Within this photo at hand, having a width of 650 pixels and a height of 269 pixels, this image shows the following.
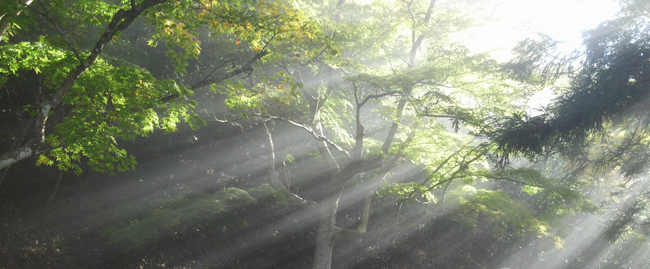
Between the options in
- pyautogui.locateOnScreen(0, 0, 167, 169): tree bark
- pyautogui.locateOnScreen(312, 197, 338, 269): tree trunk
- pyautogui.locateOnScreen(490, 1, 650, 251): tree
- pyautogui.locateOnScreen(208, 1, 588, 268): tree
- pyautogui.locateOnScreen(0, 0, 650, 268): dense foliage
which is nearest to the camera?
pyautogui.locateOnScreen(0, 0, 167, 169): tree bark

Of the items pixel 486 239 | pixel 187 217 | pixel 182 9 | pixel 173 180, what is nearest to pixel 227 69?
pixel 173 180

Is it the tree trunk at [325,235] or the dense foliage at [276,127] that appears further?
the tree trunk at [325,235]

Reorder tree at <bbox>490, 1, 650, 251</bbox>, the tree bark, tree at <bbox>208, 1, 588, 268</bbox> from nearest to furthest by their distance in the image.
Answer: the tree bark < tree at <bbox>490, 1, 650, 251</bbox> < tree at <bbox>208, 1, 588, 268</bbox>

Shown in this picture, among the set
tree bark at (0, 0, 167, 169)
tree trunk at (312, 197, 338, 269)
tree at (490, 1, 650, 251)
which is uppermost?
tree bark at (0, 0, 167, 169)

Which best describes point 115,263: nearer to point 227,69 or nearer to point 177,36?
point 177,36

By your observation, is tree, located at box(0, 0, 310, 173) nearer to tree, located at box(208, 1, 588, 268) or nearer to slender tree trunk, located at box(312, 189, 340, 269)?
tree, located at box(208, 1, 588, 268)

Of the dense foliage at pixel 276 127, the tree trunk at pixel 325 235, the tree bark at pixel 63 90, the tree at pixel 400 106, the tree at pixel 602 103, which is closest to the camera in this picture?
the tree bark at pixel 63 90

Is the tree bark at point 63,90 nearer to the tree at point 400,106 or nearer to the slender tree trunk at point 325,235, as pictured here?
the tree at point 400,106

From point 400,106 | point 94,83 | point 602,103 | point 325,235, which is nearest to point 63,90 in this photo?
point 94,83

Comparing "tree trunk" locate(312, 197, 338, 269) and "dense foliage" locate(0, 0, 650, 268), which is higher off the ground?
"dense foliage" locate(0, 0, 650, 268)

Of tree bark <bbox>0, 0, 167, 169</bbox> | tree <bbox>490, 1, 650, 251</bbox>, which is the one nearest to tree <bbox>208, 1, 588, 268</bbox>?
tree <bbox>490, 1, 650, 251</bbox>

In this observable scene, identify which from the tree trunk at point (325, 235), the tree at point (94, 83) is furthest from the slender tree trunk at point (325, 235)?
the tree at point (94, 83)

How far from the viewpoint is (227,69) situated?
9086 millimetres

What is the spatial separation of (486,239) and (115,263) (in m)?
13.4
